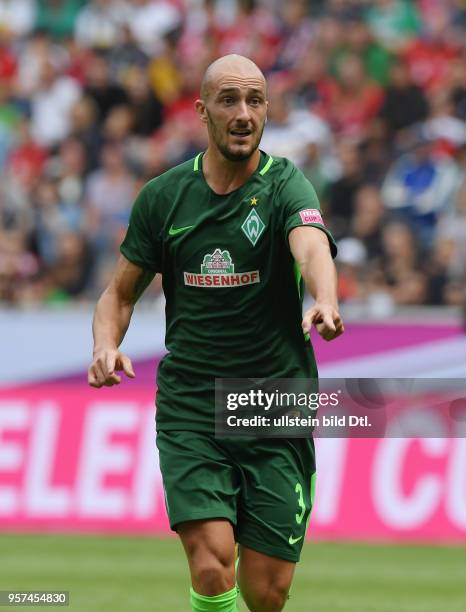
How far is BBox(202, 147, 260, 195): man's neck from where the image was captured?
20.5 feet

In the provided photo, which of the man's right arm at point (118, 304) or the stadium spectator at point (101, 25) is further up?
the stadium spectator at point (101, 25)

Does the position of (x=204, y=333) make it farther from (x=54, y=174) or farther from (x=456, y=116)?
(x=54, y=174)

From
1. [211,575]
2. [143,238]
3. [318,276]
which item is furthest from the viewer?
[143,238]

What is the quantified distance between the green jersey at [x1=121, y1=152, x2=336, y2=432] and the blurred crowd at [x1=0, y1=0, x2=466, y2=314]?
23.8 ft

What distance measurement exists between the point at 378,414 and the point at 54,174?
422 inches

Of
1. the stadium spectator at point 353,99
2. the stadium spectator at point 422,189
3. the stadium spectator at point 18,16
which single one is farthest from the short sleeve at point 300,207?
the stadium spectator at point 18,16

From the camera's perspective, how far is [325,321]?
5301 mm

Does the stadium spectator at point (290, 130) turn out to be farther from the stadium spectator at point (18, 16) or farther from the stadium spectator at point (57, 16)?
Answer: the stadium spectator at point (18, 16)

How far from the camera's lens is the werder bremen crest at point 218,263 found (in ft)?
20.1

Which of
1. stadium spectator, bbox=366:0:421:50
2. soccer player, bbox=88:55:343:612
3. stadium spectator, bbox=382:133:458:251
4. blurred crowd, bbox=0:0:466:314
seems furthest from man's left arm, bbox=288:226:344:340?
stadium spectator, bbox=366:0:421:50

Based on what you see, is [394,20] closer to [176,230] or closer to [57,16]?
[57,16]

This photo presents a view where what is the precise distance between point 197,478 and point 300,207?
46.4 inches

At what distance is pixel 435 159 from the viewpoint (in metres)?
14.5

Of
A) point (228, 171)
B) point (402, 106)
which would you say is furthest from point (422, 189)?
point (228, 171)
